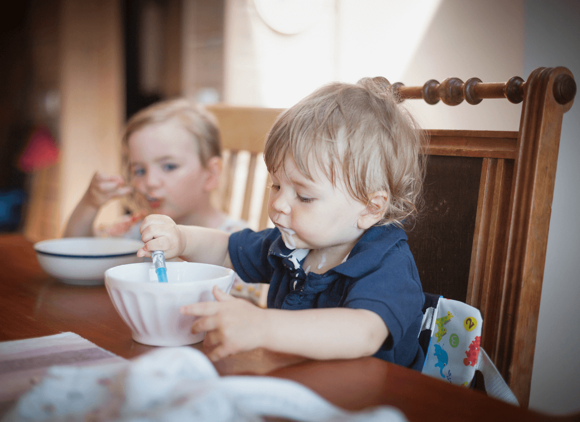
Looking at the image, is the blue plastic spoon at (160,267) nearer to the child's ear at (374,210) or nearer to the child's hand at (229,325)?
the child's hand at (229,325)

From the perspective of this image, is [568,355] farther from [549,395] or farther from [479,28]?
[479,28]

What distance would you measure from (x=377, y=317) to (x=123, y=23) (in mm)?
3541

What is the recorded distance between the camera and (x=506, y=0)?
57.4 inches

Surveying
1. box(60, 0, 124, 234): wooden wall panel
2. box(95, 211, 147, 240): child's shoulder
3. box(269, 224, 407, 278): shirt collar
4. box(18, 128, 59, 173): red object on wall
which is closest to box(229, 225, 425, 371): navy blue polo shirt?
box(269, 224, 407, 278): shirt collar

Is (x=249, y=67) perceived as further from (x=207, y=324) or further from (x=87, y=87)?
(x=207, y=324)

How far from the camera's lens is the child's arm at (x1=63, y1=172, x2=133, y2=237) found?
1372 millimetres

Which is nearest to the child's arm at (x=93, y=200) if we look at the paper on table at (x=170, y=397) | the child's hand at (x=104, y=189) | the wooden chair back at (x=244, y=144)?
the child's hand at (x=104, y=189)

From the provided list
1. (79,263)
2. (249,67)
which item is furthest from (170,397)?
(249,67)

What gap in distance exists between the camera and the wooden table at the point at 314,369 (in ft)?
1.53

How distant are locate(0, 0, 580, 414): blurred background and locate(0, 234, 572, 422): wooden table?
3.26 feet

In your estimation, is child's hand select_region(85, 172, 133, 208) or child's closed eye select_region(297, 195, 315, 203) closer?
child's closed eye select_region(297, 195, 315, 203)

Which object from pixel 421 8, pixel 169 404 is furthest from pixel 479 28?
pixel 169 404

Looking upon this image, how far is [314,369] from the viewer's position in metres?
0.55

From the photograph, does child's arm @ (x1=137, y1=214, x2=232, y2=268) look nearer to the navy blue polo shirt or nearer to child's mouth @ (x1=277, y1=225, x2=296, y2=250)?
the navy blue polo shirt
